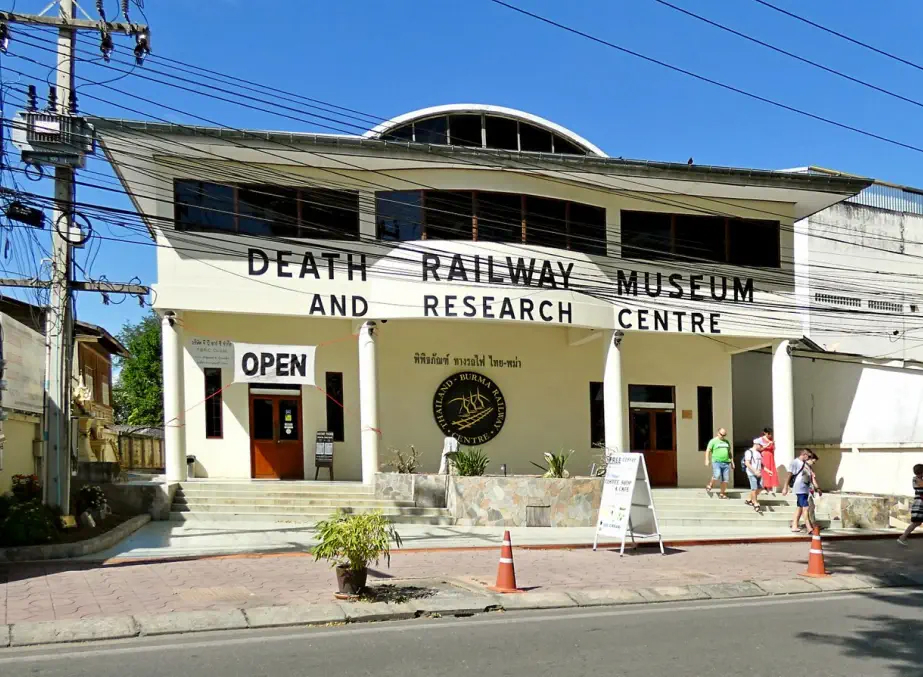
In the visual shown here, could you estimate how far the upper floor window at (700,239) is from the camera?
74.9ft

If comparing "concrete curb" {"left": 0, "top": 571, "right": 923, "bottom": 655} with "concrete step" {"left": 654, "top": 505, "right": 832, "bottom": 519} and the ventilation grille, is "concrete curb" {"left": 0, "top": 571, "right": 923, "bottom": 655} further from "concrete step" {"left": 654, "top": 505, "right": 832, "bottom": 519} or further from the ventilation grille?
the ventilation grille

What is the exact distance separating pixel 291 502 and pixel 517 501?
15.1 feet

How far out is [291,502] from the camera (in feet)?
59.2

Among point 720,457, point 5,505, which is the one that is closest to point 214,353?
point 5,505

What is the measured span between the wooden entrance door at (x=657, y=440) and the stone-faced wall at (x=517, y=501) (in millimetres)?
6610

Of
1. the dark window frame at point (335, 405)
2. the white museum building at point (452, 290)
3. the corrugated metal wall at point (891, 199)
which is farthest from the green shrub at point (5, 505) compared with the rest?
the corrugated metal wall at point (891, 199)

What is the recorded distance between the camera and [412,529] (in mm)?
17062

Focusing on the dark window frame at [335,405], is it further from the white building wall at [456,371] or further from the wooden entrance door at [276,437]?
the wooden entrance door at [276,437]

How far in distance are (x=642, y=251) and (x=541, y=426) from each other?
536 centimetres

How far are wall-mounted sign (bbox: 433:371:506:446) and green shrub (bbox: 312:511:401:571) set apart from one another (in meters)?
13.3

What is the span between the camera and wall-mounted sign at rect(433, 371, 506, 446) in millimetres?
23062

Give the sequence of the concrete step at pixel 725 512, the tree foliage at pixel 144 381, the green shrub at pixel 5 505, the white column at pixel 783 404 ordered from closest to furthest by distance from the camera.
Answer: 1. the green shrub at pixel 5 505
2. the concrete step at pixel 725 512
3. the white column at pixel 783 404
4. the tree foliage at pixel 144 381

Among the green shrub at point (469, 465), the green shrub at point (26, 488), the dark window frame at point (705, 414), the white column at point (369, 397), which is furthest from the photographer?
the dark window frame at point (705, 414)

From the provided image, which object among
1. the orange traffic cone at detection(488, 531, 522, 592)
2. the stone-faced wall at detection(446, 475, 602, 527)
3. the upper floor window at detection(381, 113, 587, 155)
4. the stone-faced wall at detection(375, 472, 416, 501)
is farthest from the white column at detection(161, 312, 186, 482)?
the orange traffic cone at detection(488, 531, 522, 592)
